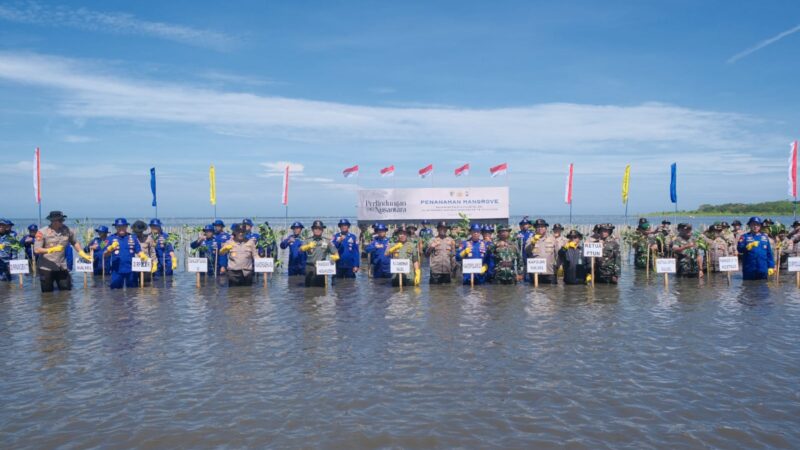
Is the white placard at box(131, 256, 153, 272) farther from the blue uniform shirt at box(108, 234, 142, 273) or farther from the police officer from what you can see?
the police officer

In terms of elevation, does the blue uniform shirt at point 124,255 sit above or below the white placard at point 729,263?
above

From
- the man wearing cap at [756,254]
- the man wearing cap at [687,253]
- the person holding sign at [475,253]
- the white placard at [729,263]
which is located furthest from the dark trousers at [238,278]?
the man wearing cap at [756,254]

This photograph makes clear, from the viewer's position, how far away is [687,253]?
53.4 ft

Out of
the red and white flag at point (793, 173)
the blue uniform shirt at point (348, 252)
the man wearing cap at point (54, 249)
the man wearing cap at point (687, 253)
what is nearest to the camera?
the man wearing cap at point (54, 249)

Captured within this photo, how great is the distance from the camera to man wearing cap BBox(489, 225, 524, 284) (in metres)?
15.0

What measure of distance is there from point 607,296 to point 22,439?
1168 centimetres

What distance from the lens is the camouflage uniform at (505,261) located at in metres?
15.0

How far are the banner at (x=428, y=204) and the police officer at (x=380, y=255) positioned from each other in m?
12.8

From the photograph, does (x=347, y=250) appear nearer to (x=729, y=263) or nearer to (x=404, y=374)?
(x=404, y=374)

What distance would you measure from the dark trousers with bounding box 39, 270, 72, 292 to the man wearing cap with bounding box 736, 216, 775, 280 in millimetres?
18617

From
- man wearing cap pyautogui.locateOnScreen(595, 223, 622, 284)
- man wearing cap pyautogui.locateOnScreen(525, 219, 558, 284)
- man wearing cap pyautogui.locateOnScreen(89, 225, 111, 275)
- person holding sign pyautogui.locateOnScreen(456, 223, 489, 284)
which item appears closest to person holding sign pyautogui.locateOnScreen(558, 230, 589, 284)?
man wearing cap pyautogui.locateOnScreen(525, 219, 558, 284)

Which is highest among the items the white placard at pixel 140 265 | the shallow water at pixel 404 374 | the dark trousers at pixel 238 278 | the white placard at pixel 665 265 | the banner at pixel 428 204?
the banner at pixel 428 204

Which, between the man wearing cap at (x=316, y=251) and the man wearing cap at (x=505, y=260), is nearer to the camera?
the man wearing cap at (x=316, y=251)

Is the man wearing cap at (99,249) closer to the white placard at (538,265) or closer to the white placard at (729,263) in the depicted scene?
the white placard at (538,265)
